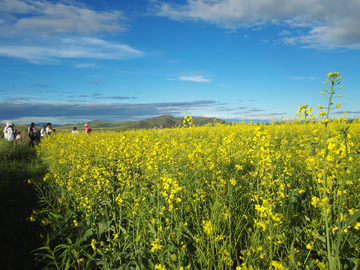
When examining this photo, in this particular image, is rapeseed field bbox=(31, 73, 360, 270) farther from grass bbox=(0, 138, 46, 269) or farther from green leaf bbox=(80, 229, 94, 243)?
grass bbox=(0, 138, 46, 269)

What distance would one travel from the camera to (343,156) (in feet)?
4.75

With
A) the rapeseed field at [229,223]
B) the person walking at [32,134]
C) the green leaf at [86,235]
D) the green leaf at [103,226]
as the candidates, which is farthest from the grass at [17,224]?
the person walking at [32,134]

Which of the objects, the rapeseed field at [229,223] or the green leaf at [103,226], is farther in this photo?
the green leaf at [103,226]

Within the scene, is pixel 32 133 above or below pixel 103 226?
above

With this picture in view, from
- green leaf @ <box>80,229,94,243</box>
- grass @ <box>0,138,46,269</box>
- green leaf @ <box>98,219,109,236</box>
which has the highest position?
green leaf @ <box>98,219,109,236</box>

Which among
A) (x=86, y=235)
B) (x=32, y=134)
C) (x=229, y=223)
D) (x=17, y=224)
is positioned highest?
(x=32, y=134)

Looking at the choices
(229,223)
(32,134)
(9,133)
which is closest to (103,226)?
(229,223)

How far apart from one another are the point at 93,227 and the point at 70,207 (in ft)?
3.79

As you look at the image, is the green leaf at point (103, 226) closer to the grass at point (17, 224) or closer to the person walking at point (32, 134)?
the grass at point (17, 224)

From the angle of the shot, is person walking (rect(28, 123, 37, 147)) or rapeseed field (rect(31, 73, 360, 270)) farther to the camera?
person walking (rect(28, 123, 37, 147))

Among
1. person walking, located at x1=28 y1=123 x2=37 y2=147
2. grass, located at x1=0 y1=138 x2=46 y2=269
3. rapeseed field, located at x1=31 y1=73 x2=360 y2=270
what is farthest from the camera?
person walking, located at x1=28 y1=123 x2=37 y2=147

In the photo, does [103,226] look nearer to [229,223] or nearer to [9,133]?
[229,223]

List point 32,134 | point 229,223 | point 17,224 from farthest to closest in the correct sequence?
point 32,134 < point 17,224 < point 229,223

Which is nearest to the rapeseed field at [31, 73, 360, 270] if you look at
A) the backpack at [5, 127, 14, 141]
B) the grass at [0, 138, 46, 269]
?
the grass at [0, 138, 46, 269]
